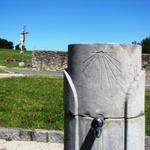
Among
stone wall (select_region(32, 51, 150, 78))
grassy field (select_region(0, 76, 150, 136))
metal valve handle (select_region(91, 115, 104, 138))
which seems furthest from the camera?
stone wall (select_region(32, 51, 150, 78))

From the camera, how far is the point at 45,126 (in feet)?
21.9

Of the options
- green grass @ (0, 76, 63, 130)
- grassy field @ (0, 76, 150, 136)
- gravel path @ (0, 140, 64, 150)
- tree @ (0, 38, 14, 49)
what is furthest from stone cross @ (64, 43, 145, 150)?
tree @ (0, 38, 14, 49)

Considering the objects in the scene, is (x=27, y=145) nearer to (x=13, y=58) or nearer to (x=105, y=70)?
(x=105, y=70)

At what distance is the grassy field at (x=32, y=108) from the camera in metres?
6.88

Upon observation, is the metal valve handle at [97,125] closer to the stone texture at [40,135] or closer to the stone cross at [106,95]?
the stone cross at [106,95]

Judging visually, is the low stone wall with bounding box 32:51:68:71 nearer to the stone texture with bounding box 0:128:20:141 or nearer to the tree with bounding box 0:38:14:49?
the stone texture with bounding box 0:128:20:141

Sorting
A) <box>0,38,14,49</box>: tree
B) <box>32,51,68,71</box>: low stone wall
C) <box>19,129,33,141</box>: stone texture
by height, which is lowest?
→ <box>19,129,33,141</box>: stone texture

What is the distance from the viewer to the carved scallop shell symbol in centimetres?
358

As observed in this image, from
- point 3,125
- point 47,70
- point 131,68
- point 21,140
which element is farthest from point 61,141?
point 47,70

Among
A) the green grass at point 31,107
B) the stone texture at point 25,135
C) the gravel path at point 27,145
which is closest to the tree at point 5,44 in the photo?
the green grass at point 31,107

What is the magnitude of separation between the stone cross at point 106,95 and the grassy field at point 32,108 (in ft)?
8.95

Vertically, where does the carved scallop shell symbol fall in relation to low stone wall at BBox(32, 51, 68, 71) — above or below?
below

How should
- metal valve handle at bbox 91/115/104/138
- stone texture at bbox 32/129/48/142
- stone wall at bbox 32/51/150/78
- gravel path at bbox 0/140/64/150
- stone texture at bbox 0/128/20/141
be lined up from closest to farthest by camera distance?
1. metal valve handle at bbox 91/115/104/138
2. gravel path at bbox 0/140/64/150
3. stone texture at bbox 32/129/48/142
4. stone texture at bbox 0/128/20/141
5. stone wall at bbox 32/51/150/78

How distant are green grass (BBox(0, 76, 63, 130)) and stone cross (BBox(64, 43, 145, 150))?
2.91 m
